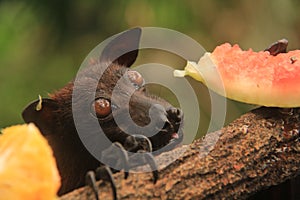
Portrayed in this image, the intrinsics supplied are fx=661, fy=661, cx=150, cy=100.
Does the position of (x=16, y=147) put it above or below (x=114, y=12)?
below

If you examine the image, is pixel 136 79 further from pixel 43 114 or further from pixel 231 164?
pixel 231 164

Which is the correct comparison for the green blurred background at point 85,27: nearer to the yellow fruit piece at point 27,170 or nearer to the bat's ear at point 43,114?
the bat's ear at point 43,114

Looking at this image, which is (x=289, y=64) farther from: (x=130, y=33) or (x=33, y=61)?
(x=33, y=61)

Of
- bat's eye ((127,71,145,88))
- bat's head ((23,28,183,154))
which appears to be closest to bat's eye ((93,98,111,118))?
bat's head ((23,28,183,154))

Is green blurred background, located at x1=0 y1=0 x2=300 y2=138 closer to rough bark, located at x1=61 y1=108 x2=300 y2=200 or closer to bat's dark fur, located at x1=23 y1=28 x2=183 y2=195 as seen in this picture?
bat's dark fur, located at x1=23 y1=28 x2=183 y2=195

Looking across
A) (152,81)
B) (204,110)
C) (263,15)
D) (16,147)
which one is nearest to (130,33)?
(152,81)

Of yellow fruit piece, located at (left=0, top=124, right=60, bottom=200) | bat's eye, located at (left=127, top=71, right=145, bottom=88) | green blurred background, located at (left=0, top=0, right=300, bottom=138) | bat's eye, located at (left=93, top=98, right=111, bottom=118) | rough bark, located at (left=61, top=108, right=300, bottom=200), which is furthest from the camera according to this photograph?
green blurred background, located at (left=0, top=0, right=300, bottom=138)
